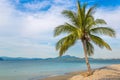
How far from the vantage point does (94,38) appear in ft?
75.6

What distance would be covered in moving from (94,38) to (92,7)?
2997mm

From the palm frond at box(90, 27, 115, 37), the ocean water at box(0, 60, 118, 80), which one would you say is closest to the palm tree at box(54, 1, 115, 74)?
the palm frond at box(90, 27, 115, 37)

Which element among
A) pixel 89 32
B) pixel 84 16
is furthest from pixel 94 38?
pixel 84 16

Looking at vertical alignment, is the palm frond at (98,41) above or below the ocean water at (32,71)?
above

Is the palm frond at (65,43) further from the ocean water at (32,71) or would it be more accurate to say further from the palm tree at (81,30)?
the ocean water at (32,71)

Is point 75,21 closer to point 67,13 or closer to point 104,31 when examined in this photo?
point 67,13

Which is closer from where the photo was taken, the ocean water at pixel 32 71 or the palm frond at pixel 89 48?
the palm frond at pixel 89 48

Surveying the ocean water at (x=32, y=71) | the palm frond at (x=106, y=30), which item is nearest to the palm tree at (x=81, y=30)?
the palm frond at (x=106, y=30)

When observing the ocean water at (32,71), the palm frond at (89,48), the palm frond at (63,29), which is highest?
the palm frond at (63,29)

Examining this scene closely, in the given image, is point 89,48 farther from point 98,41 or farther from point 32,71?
point 32,71

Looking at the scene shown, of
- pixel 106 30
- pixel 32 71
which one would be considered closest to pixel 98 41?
pixel 106 30

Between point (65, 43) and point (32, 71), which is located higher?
point (65, 43)

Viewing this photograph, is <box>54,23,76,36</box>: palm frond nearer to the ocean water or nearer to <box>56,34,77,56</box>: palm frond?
<box>56,34,77,56</box>: palm frond

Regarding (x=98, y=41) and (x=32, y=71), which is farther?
(x=32, y=71)
